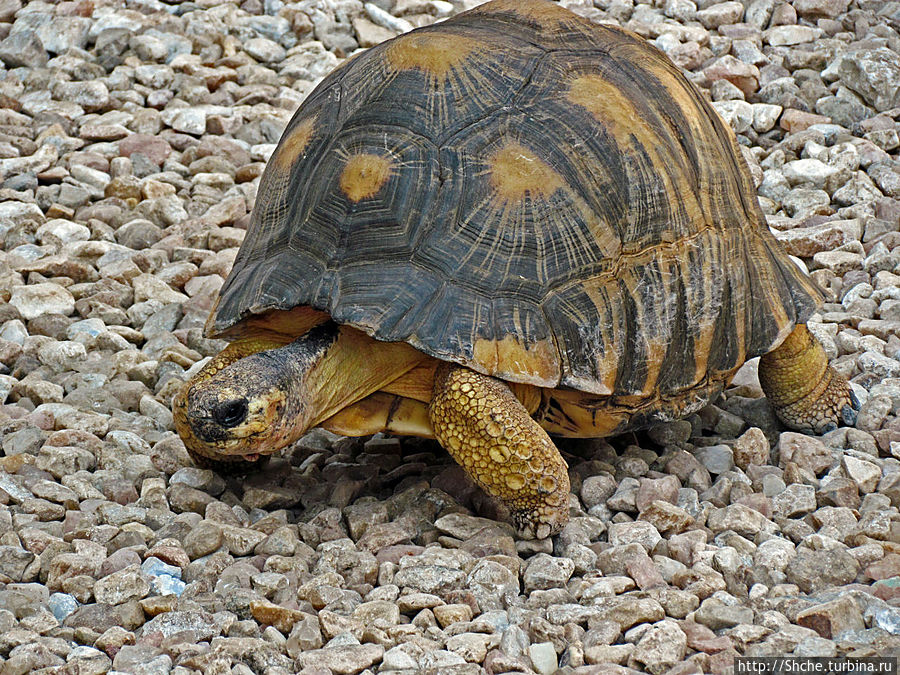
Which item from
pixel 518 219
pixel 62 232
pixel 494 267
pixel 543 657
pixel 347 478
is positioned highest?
pixel 518 219

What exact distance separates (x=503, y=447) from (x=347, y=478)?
78 cm

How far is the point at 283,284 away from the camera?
3.71 m

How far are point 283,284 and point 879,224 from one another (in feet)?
11.7

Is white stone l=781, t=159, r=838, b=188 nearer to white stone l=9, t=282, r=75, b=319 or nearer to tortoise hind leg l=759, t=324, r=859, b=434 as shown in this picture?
tortoise hind leg l=759, t=324, r=859, b=434

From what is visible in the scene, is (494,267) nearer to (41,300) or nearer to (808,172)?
(41,300)

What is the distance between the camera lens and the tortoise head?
10.9 feet

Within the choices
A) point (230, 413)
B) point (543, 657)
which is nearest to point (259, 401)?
point (230, 413)

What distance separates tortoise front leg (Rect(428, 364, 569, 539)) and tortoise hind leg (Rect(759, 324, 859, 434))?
1.27 meters

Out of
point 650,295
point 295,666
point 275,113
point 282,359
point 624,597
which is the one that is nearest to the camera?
point 295,666

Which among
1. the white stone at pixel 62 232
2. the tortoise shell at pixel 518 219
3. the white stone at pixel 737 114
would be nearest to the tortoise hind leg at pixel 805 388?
the tortoise shell at pixel 518 219

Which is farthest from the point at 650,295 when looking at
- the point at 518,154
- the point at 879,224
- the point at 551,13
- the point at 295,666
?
the point at 879,224

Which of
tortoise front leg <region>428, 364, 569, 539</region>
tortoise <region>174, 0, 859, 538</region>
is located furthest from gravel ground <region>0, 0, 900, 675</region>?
tortoise <region>174, 0, 859, 538</region>

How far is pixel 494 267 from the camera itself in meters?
3.60

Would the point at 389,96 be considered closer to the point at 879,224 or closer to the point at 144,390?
the point at 144,390
